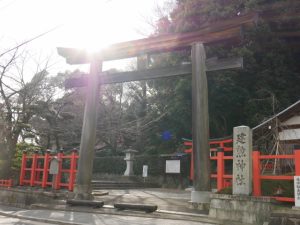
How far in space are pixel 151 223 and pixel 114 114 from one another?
22441 millimetres

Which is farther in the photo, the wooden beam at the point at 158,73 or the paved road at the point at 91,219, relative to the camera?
the wooden beam at the point at 158,73

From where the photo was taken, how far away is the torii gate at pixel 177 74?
10.2 m

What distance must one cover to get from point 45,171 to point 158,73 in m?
7.10

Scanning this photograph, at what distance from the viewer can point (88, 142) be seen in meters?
12.4

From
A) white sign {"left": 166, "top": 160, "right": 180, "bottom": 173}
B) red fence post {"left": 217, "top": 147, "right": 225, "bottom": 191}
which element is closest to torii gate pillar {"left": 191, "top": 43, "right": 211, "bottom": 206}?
red fence post {"left": 217, "top": 147, "right": 225, "bottom": 191}

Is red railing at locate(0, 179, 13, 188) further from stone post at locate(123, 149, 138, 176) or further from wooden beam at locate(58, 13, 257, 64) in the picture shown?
stone post at locate(123, 149, 138, 176)

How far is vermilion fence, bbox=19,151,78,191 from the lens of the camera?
13.4 metres

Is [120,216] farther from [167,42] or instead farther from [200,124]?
[167,42]

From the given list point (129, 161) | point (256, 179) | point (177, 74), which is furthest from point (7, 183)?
point (256, 179)

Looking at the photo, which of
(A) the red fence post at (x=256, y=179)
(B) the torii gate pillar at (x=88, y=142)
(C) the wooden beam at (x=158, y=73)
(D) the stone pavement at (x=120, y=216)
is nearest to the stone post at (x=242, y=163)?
(A) the red fence post at (x=256, y=179)

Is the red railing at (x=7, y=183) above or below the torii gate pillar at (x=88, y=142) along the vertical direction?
below

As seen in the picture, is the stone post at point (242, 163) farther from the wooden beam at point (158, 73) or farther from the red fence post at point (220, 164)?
the wooden beam at point (158, 73)

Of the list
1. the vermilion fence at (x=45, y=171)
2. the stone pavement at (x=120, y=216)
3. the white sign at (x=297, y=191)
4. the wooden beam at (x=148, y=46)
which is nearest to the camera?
the white sign at (x=297, y=191)

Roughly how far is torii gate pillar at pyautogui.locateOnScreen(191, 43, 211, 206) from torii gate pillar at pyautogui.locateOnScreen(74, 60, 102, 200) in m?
4.15
